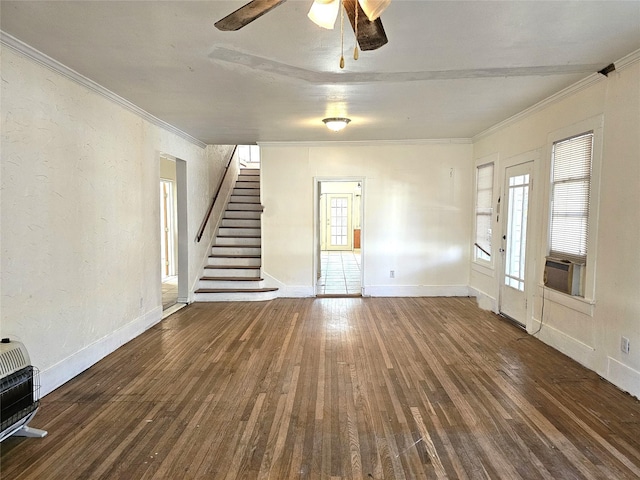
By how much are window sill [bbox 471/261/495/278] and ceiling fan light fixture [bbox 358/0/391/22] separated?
453 cm

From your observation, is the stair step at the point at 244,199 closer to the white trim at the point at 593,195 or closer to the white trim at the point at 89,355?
the white trim at the point at 89,355

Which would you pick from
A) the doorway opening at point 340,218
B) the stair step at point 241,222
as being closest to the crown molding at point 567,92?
the stair step at point 241,222

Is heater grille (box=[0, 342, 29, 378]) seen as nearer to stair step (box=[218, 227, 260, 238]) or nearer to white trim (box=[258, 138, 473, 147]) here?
white trim (box=[258, 138, 473, 147])

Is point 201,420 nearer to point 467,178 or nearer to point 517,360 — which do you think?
point 517,360

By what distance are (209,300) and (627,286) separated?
17.3ft

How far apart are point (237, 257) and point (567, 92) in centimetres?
524

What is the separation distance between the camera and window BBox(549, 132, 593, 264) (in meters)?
3.38

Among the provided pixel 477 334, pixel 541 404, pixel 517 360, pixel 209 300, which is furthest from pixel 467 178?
pixel 209 300

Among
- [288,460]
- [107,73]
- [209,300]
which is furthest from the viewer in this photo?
[209,300]

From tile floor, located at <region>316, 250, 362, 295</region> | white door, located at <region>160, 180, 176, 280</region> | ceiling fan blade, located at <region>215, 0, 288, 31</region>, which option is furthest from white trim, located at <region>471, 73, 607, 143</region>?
white door, located at <region>160, 180, 176, 280</region>

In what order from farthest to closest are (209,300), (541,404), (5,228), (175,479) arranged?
(209,300)
(541,404)
(5,228)
(175,479)

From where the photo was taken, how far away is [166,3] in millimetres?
2100

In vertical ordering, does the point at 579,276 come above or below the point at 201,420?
above

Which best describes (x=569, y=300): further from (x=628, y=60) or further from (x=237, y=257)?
(x=237, y=257)
